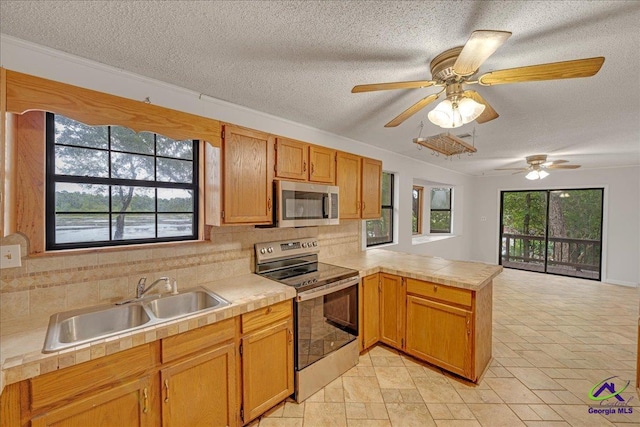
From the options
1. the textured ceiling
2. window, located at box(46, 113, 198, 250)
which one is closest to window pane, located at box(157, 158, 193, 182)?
window, located at box(46, 113, 198, 250)

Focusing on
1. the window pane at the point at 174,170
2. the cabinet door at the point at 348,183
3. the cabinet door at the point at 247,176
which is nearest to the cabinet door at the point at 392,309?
the cabinet door at the point at 348,183

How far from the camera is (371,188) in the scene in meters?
3.16

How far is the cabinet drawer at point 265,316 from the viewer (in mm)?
1705

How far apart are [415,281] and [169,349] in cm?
200

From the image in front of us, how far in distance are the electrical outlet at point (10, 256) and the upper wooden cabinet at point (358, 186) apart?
233 cm

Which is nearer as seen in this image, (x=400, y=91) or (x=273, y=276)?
(x=400, y=91)

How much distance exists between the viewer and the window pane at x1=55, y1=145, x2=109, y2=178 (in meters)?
1.62

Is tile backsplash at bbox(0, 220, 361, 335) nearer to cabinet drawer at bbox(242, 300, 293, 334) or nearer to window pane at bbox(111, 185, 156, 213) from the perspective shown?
window pane at bbox(111, 185, 156, 213)

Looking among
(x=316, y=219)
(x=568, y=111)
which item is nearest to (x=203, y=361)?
(x=316, y=219)

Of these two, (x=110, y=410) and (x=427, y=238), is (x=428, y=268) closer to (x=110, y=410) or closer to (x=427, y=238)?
(x=110, y=410)

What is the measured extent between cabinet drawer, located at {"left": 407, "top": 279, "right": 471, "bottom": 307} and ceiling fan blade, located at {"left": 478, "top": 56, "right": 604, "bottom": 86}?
61.6 inches

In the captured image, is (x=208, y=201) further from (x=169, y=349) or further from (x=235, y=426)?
(x=235, y=426)

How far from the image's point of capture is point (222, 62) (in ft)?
5.40

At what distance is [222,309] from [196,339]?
0.20 meters
